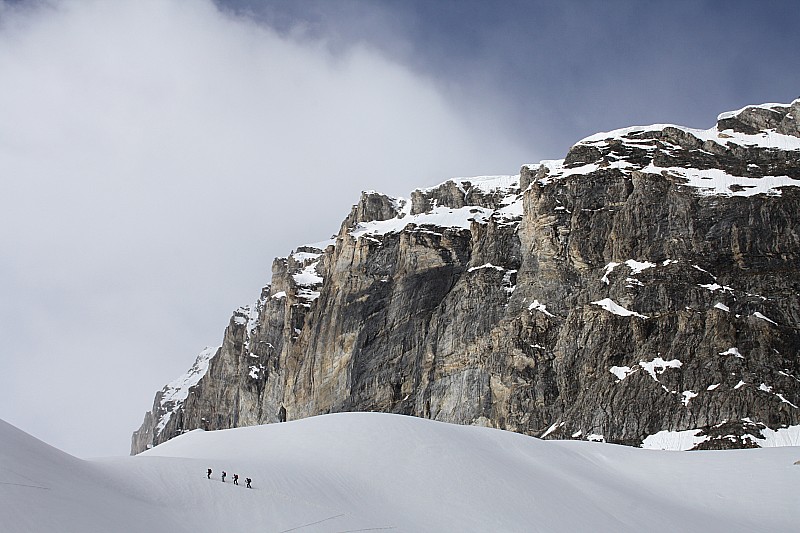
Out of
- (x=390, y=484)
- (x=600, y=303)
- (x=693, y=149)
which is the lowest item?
(x=390, y=484)

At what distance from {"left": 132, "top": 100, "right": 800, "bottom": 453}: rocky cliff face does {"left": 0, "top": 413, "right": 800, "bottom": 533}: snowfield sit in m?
24.2

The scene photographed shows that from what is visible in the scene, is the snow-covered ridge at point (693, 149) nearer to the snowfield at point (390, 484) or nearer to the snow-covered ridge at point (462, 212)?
the snow-covered ridge at point (462, 212)

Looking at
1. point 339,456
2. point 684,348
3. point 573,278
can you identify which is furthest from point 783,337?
point 339,456

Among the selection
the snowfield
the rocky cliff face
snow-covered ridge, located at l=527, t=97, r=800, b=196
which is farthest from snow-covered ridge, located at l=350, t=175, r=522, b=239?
the snowfield

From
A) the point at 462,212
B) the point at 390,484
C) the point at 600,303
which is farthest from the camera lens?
the point at 462,212

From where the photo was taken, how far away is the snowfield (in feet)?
74.9

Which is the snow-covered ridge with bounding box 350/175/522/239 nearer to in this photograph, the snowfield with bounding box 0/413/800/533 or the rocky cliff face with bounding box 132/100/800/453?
the rocky cliff face with bounding box 132/100/800/453

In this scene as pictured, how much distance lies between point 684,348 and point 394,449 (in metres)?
45.6

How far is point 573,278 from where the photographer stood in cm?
8638

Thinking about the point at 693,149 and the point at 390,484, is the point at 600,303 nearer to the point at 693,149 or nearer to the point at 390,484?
the point at 693,149

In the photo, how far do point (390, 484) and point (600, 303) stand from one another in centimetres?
5342

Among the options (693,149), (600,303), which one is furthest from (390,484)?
(693,149)

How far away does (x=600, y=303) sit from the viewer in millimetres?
81062

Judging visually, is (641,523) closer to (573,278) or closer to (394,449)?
(394,449)
